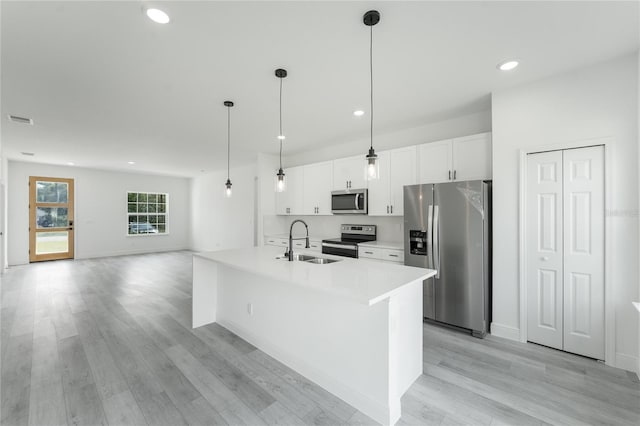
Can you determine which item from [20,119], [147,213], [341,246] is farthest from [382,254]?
[147,213]

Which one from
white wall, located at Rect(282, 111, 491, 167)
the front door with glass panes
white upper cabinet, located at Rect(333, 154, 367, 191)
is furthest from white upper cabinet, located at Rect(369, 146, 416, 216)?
the front door with glass panes

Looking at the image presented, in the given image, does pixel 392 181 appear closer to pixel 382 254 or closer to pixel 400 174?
→ pixel 400 174

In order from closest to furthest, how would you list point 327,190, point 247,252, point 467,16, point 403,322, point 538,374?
point 467,16
point 403,322
point 538,374
point 247,252
point 327,190

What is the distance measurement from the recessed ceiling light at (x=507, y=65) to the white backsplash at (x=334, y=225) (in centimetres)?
232

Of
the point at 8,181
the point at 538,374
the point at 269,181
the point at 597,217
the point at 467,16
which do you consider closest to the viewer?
the point at 467,16

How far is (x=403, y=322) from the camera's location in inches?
81.0

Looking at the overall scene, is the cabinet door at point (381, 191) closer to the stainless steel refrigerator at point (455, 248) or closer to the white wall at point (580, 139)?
the stainless steel refrigerator at point (455, 248)

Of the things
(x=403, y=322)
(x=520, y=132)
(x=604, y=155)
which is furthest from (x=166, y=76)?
(x=604, y=155)

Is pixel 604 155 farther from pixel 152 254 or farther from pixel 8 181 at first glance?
pixel 8 181

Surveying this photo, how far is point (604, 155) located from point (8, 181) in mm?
11063

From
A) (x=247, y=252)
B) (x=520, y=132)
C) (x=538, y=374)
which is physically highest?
(x=520, y=132)

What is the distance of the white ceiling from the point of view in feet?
5.95

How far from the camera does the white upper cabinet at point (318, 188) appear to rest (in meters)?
4.99

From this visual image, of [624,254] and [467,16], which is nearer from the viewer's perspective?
[467,16]
